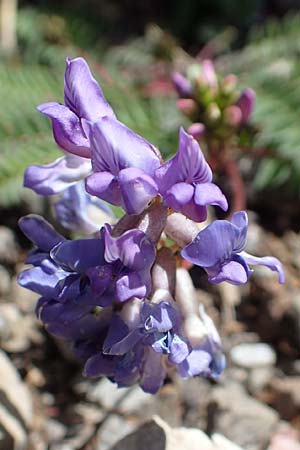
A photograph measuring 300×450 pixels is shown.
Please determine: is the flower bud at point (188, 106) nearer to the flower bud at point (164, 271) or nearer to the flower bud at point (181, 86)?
the flower bud at point (181, 86)

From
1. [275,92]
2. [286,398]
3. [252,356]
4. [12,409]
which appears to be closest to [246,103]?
[275,92]

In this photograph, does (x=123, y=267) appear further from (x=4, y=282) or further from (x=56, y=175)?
(x=4, y=282)

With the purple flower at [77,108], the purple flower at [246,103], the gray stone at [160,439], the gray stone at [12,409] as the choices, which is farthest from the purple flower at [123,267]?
the purple flower at [246,103]

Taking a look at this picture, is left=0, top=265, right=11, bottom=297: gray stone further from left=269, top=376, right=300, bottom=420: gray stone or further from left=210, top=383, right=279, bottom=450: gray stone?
left=269, top=376, right=300, bottom=420: gray stone

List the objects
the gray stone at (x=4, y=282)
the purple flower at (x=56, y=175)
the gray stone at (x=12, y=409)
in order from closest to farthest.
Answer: the purple flower at (x=56, y=175) → the gray stone at (x=12, y=409) → the gray stone at (x=4, y=282)

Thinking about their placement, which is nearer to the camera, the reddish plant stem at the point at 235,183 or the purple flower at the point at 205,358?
the purple flower at the point at 205,358

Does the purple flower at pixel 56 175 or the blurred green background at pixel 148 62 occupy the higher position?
the purple flower at pixel 56 175

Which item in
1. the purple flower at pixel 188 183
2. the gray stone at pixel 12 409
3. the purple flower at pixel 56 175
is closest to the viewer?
the purple flower at pixel 188 183

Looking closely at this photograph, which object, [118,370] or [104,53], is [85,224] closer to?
[118,370]
